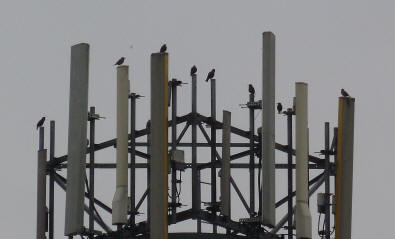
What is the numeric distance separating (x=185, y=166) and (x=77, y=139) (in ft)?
11.4

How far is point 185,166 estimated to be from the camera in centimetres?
7588

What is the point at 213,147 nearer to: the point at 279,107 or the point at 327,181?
the point at 279,107

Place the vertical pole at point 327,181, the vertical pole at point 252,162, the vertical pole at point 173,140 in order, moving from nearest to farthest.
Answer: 1. the vertical pole at point 173,140
2. the vertical pole at point 327,181
3. the vertical pole at point 252,162

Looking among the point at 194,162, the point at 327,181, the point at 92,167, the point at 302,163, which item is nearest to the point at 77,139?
the point at 92,167

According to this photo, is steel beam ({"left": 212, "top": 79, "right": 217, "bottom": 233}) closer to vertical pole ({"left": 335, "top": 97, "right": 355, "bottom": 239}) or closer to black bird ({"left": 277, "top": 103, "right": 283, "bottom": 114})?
black bird ({"left": 277, "top": 103, "right": 283, "bottom": 114})

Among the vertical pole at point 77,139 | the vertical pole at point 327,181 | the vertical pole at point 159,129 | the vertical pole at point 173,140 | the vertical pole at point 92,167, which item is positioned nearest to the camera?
the vertical pole at point 159,129

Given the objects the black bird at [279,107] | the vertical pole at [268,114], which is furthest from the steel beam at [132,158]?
the black bird at [279,107]

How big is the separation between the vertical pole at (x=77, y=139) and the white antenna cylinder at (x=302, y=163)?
6609 mm

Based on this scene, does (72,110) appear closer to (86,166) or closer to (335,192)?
(86,166)

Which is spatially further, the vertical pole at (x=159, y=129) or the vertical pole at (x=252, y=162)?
the vertical pole at (x=252, y=162)

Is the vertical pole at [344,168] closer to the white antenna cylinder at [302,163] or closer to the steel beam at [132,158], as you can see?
the white antenna cylinder at [302,163]

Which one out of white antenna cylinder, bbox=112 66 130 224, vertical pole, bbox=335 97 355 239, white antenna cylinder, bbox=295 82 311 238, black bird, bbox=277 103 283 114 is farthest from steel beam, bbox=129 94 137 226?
vertical pole, bbox=335 97 355 239

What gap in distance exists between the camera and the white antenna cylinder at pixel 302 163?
75062 mm

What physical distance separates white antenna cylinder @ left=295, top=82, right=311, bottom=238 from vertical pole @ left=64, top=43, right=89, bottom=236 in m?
6.61
